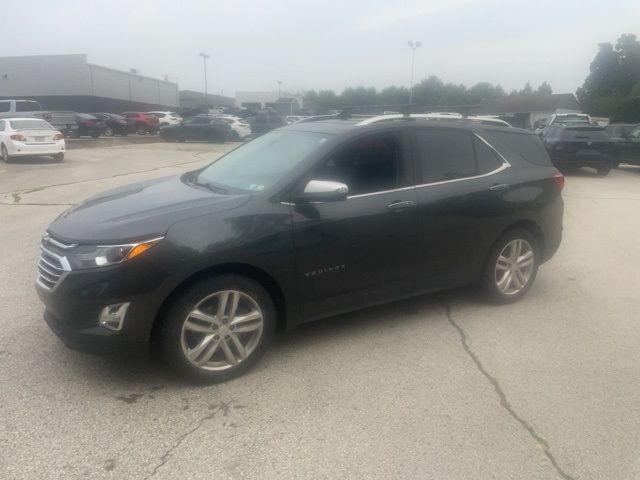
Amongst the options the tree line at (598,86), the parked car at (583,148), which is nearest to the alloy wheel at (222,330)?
the parked car at (583,148)

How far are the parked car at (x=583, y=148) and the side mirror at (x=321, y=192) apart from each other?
14618mm

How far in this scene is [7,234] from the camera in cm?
776

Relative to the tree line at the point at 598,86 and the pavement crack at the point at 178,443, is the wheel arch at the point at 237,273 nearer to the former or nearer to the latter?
the pavement crack at the point at 178,443

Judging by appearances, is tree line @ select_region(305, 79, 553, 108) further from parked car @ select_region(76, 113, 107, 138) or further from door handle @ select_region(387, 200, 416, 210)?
door handle @ select_region(387, 200, 416, 210)

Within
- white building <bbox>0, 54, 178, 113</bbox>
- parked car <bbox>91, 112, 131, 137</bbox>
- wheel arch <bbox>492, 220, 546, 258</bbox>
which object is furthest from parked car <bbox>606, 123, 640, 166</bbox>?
white building <bbox>0, 54, 178, 113</bbox>

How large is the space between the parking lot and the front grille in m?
0.66

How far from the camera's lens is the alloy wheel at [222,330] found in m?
3.54

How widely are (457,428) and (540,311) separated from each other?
2311 millimetres

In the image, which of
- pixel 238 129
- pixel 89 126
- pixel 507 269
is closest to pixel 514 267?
pixel 507 269

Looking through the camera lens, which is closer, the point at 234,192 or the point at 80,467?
the point at 80,467

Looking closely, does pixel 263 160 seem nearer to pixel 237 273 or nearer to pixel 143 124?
pixel 237 273

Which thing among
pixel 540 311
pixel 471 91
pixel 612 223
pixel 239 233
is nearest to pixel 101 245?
pixel 239 233

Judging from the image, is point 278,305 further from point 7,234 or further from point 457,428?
point 7,234

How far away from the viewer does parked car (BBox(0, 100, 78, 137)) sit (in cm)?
2367
